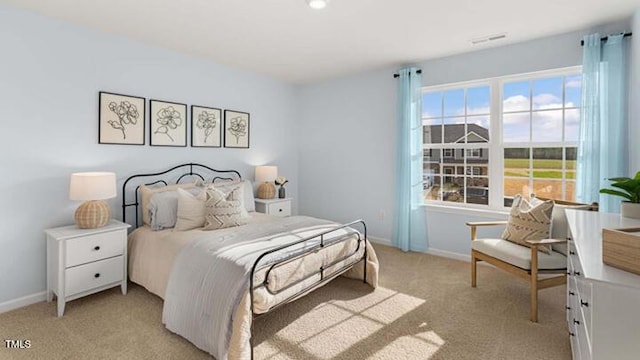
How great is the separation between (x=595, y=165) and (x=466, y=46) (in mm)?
1803

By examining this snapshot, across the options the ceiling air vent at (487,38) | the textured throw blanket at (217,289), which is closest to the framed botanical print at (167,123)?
the textured throw blanket at (217,289)

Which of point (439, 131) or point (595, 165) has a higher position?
point (439, 131)

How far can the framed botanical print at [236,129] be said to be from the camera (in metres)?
4.35

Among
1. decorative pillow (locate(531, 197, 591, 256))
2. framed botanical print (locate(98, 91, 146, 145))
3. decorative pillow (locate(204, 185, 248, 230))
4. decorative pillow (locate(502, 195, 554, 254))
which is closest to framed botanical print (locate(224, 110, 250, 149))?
framed botanical print (locate(98, 91, 146, 145))

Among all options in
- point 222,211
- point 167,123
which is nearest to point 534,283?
point 222,211

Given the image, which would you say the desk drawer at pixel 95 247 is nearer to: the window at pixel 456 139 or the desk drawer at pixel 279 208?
the desk drawer at pixel 279 208

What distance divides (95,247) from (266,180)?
7.49 feet

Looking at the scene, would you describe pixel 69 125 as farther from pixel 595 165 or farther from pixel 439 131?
pixel 595 165

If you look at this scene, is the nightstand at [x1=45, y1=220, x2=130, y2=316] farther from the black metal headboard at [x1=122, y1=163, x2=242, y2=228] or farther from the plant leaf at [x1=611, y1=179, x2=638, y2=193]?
the plant leaf at [x1=611, y1=179, x2=638, y2=193]

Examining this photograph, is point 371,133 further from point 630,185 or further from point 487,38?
point 630,185

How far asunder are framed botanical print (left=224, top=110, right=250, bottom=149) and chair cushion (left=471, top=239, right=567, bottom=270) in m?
3.32

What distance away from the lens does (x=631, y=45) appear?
284cm

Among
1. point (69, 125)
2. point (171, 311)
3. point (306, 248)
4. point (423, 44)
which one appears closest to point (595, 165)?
point (423, 44)

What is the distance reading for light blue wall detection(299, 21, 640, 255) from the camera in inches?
136
